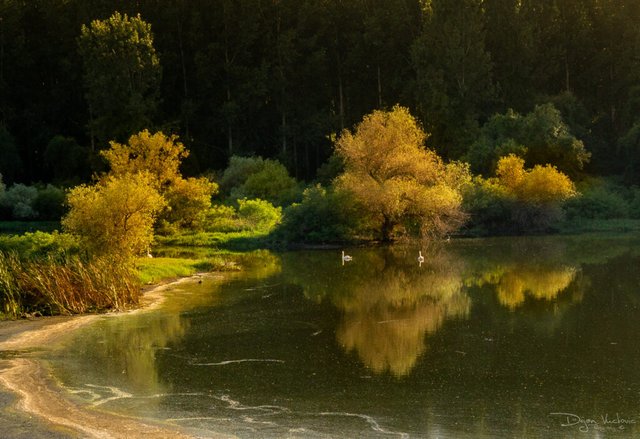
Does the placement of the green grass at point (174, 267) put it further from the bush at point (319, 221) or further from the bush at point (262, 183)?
the bush at point (262, 183)

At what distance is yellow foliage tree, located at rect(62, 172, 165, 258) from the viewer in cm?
3744

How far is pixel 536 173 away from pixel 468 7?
24.0m

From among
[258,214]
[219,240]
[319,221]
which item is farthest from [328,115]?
[219,240]

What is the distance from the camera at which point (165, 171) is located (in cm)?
5416

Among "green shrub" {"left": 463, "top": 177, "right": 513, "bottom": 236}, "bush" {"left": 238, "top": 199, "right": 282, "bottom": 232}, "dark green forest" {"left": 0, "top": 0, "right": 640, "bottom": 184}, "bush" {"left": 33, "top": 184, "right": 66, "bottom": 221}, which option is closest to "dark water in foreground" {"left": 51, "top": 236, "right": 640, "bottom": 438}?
"green shrub" {"left": 463, "top": 177, "right": 513, "bottom": 236}

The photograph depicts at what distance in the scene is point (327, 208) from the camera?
57.9 metres

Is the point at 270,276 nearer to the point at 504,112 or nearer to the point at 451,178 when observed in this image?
the point at 451,178

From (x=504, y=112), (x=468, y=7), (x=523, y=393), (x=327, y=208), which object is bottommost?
(x=523, y=393)

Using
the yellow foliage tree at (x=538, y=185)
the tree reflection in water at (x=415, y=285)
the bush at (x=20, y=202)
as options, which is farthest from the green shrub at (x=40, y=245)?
the yellow foliage tree at (x=538, y=185)

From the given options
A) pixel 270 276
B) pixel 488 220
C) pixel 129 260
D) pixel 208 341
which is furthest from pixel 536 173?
pixel 208 341

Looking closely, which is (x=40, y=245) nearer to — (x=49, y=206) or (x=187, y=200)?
(x=187, y=200)

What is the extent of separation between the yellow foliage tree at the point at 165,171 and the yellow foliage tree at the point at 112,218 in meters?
10.8

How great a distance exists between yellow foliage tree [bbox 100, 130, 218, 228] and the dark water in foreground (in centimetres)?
1403

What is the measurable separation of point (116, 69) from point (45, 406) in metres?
62.3
